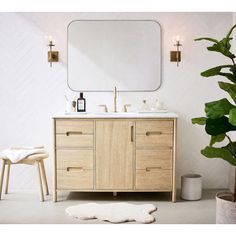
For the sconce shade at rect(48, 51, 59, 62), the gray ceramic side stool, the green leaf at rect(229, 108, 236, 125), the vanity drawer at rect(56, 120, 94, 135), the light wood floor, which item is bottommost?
the light wood floor

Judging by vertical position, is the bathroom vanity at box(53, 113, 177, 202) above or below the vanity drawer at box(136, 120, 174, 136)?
below

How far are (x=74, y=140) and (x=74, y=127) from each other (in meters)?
0.12

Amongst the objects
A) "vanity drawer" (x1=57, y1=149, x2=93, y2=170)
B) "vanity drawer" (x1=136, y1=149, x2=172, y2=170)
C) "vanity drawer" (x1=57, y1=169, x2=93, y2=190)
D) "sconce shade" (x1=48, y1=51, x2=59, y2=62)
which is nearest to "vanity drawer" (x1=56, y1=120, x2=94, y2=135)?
"vanity drawer" (x1=57, y1=149, x2=93, y2=170)

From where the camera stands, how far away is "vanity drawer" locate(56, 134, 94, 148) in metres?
3.51

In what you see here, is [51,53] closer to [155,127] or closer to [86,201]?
[155,127]

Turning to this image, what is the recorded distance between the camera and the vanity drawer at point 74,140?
351 cm

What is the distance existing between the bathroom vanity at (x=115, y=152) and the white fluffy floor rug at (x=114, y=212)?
0.64ft

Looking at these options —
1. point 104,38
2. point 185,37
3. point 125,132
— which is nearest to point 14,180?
point 125,132

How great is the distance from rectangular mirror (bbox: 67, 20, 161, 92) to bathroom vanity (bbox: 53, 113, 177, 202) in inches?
22.5

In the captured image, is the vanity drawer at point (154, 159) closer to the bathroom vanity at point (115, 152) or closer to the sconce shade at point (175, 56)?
the bathroom vanity at point (115, 152)

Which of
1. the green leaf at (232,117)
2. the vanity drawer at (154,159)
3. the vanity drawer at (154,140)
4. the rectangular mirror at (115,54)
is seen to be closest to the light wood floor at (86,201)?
the vanity drawer at (154,159)

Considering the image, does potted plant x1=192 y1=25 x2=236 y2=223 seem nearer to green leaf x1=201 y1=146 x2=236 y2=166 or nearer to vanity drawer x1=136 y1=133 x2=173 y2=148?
green leaf x1=201 y1=146 x2=236 y2=166

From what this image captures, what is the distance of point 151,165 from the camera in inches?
139

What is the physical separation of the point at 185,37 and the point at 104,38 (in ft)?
2.75
